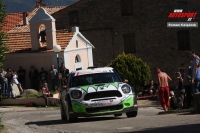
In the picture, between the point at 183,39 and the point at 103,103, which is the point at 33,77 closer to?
the point at 183,39

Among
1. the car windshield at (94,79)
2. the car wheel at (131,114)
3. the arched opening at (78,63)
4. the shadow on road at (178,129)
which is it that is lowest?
the car wheel at (131,114)

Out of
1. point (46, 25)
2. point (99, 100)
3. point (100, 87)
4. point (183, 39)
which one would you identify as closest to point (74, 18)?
point (183, 39)

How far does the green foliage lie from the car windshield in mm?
18538

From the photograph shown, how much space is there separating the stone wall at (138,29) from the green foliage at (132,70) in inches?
407

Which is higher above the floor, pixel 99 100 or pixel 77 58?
pixel 77 58

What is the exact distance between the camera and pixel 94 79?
66.7 feet

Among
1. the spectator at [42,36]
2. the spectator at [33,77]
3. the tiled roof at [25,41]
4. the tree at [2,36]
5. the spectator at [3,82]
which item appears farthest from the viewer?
the spectator at [42,36]

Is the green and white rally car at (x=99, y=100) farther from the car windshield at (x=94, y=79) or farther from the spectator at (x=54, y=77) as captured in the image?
the spectator at (x=54, y=77)

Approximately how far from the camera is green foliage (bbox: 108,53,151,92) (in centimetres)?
3956

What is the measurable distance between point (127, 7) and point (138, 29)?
6.55 ft

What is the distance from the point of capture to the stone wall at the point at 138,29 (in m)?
50.7

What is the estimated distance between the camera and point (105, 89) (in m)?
19.2

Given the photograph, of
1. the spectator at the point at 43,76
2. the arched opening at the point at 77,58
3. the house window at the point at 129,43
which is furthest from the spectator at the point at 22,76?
the house window at the point at 129,43

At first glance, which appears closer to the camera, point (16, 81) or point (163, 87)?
point (163, 87)
